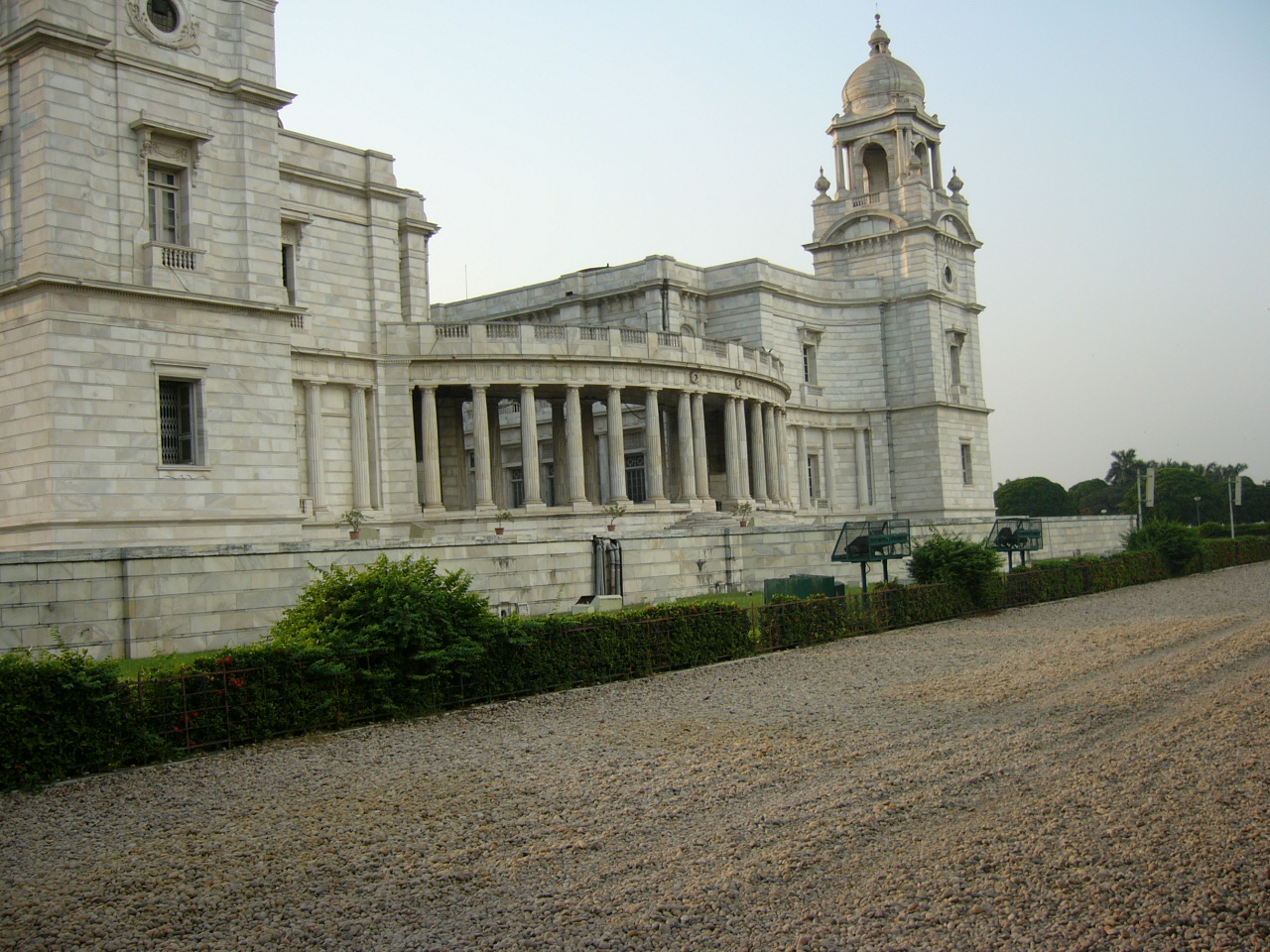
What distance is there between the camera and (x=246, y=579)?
2088 cm

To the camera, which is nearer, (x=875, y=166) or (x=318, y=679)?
(x=318, y=679)

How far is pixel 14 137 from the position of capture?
2428 cm

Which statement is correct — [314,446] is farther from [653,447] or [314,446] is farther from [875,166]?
[875,166]

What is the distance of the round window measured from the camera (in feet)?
84.3

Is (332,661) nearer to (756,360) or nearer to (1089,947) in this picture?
(1089,947)

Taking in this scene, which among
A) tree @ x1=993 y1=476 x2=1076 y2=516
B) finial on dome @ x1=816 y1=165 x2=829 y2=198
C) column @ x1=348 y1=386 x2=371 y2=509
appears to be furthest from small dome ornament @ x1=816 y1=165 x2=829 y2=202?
tree @ x1=993 y1=476 x2=1076 y2=516

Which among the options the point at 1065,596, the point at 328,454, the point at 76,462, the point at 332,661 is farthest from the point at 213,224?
the point at 1065,596

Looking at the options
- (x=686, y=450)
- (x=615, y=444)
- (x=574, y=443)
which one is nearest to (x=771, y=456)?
(x=686, y=450)

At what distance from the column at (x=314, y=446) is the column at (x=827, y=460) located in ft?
98.5

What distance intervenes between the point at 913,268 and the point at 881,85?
35.5 ft

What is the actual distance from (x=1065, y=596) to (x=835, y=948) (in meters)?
28.6

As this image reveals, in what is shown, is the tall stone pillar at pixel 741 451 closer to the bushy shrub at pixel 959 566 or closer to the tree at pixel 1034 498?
the bushy shrub at pixel 959 566

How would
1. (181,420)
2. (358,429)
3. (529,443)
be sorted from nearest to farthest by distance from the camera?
(181,420), (358,429), (529,443)

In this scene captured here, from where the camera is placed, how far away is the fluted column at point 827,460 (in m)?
58.9
